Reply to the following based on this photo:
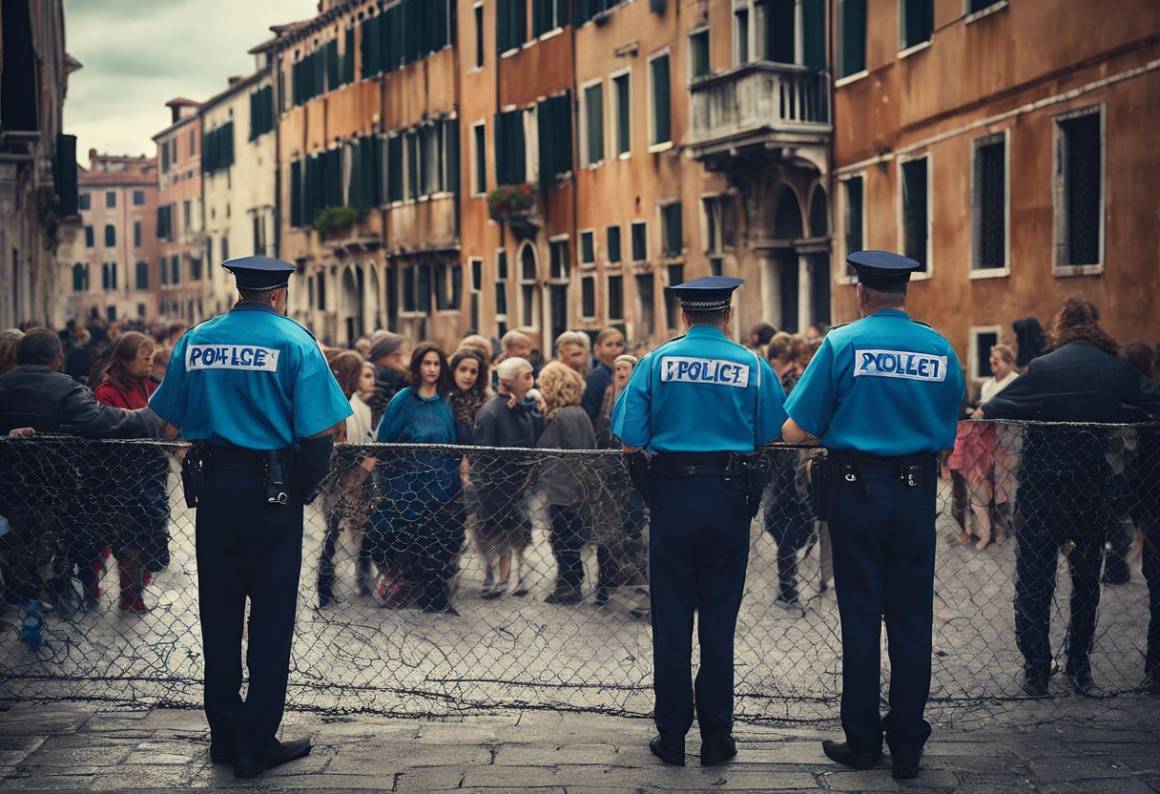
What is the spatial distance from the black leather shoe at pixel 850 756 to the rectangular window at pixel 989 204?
13538 millimetres

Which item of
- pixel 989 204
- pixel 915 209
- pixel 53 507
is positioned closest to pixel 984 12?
pixel 989 204

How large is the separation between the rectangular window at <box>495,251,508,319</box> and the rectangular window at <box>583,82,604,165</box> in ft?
16.1

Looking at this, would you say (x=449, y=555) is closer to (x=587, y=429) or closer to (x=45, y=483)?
(x=45, y=483)

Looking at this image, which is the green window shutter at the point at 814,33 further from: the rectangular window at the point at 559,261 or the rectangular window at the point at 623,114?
the rectangular window at the point at 559,261

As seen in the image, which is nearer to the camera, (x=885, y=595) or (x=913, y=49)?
(x=885, y=595)

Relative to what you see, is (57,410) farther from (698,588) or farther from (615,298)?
(615,298)

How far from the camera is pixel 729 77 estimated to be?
23797 millimetres

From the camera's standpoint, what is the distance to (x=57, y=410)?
8.52m

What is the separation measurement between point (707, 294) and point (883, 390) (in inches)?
29.5

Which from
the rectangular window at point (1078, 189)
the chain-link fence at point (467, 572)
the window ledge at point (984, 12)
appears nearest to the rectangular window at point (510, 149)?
the window ledge at point (984, 12)

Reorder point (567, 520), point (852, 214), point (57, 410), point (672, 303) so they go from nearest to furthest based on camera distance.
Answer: point (567, 520), point (57, 410), point (852, 214), point (672, 303)

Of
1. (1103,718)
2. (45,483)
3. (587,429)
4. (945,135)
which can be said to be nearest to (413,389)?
(587,429)

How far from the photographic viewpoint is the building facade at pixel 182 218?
243ft

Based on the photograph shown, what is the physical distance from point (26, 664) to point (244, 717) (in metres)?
1.65
